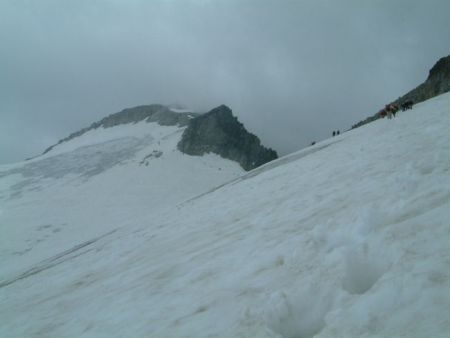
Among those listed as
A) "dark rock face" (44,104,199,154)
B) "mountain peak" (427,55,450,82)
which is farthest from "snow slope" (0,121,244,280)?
"mountain peak" (427,55,450,82)

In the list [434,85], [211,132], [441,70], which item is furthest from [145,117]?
[434,85]

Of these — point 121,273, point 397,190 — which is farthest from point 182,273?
point 397,190

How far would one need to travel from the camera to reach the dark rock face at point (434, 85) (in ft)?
126

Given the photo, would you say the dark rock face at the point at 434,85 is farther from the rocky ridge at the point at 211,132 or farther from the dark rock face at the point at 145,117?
the dark rock face at the point at 145,117

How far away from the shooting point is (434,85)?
3997 centimetres

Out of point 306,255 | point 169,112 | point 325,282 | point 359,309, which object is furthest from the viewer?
point 169,112

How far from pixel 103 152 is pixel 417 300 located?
217 ft

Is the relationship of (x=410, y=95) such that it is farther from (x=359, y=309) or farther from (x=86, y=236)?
(x=359, y=309)

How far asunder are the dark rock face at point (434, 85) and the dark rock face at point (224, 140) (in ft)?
92.6

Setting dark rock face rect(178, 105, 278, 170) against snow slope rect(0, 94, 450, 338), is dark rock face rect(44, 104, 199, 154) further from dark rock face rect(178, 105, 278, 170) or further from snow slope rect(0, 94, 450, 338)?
snow slope rect(0, 94, 450, 338)

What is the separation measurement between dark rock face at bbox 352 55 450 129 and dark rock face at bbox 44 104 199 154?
45.7 meters

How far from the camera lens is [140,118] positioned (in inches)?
3583

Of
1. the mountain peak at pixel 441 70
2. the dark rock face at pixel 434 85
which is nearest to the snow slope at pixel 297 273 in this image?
the dark rock face at pixel 434 85

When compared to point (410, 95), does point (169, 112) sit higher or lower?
higher
